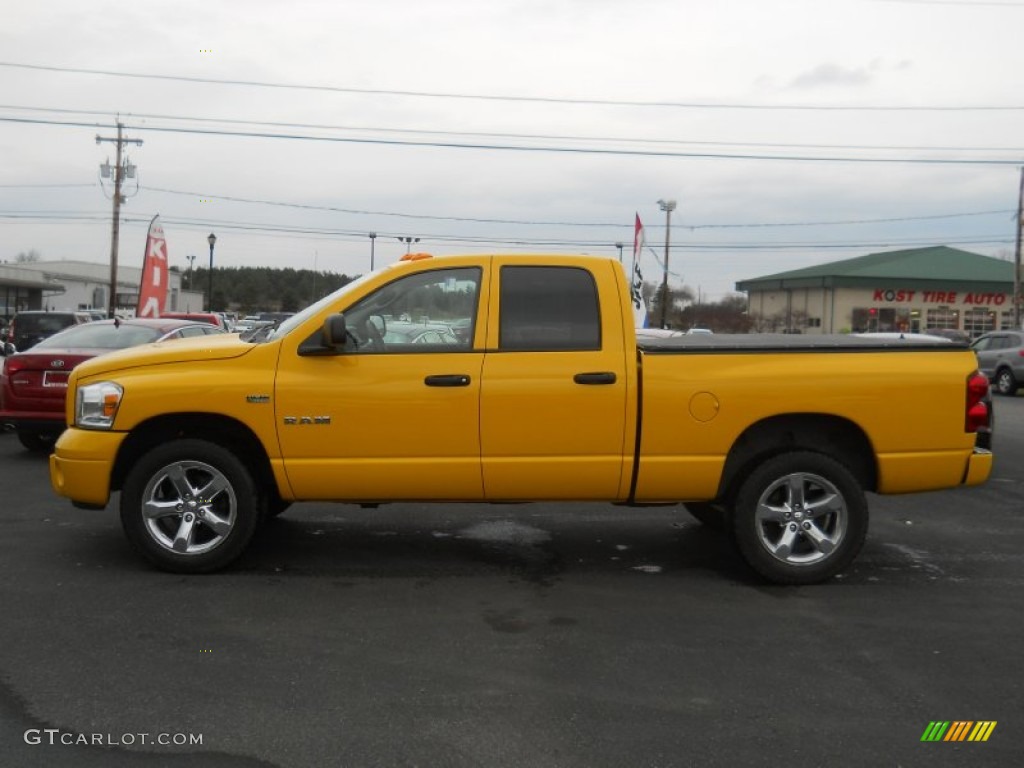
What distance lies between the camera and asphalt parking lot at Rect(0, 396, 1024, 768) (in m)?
3.88

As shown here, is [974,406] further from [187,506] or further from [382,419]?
[187,506]

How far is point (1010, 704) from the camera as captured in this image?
435 centimetres

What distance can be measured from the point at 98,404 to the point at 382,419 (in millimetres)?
1735

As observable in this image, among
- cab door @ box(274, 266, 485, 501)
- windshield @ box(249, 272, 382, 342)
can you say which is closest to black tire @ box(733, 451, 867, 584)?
cab door @ box(274, 266, 485, 501)

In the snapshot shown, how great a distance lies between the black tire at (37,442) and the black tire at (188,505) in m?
6.01

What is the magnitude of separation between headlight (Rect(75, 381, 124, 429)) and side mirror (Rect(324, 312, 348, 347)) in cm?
133

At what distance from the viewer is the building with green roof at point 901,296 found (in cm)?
5859

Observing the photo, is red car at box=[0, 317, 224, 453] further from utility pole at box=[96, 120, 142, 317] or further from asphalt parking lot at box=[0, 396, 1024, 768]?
utility pole at box=[96, 120, 142, 317]

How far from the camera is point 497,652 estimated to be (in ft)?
16.1

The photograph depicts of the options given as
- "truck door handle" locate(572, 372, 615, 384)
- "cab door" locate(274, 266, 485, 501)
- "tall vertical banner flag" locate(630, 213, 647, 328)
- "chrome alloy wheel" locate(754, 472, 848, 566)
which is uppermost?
"tall vertical banner flag" locate(630, 213, 647, 328)

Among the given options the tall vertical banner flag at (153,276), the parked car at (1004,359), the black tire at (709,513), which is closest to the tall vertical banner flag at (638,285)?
the black tire at (709,513)

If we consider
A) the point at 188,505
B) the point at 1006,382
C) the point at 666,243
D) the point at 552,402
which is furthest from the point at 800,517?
the point at 666,243

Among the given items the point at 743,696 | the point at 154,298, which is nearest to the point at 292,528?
the point at 743,696

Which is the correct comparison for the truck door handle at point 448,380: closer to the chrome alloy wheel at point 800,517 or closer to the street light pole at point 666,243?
the chrome alloy wheel at point 800,517
